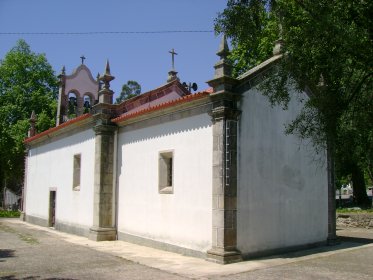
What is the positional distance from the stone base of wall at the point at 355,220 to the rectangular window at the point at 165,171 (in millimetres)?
11946

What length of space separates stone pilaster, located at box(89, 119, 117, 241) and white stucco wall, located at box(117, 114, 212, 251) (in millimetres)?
371

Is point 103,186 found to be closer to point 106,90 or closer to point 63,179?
point 106,90

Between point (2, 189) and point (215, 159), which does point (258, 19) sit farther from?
point (2, 189)

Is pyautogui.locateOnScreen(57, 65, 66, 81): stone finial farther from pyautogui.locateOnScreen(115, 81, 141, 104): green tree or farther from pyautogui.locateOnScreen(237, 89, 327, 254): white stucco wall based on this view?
pyautogui.locateOnScreen(115, 81, 141, 104): green tree

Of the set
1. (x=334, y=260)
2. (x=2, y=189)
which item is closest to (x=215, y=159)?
(x=334, y=260)

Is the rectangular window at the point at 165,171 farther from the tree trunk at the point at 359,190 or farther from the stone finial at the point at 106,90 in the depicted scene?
the tree trunk at the point at 359,190

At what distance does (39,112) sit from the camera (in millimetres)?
34000

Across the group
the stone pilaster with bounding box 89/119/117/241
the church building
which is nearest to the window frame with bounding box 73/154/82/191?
the church building

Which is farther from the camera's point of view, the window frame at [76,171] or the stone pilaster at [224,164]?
the window frame at [76,171]

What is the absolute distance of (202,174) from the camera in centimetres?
1091

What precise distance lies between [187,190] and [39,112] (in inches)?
1027

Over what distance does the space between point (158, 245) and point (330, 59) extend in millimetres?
7641

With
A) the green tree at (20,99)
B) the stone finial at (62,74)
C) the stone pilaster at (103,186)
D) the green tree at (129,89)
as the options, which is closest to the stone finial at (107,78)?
the stone pilaster at (103,186)

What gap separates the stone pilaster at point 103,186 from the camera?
46.8ft
